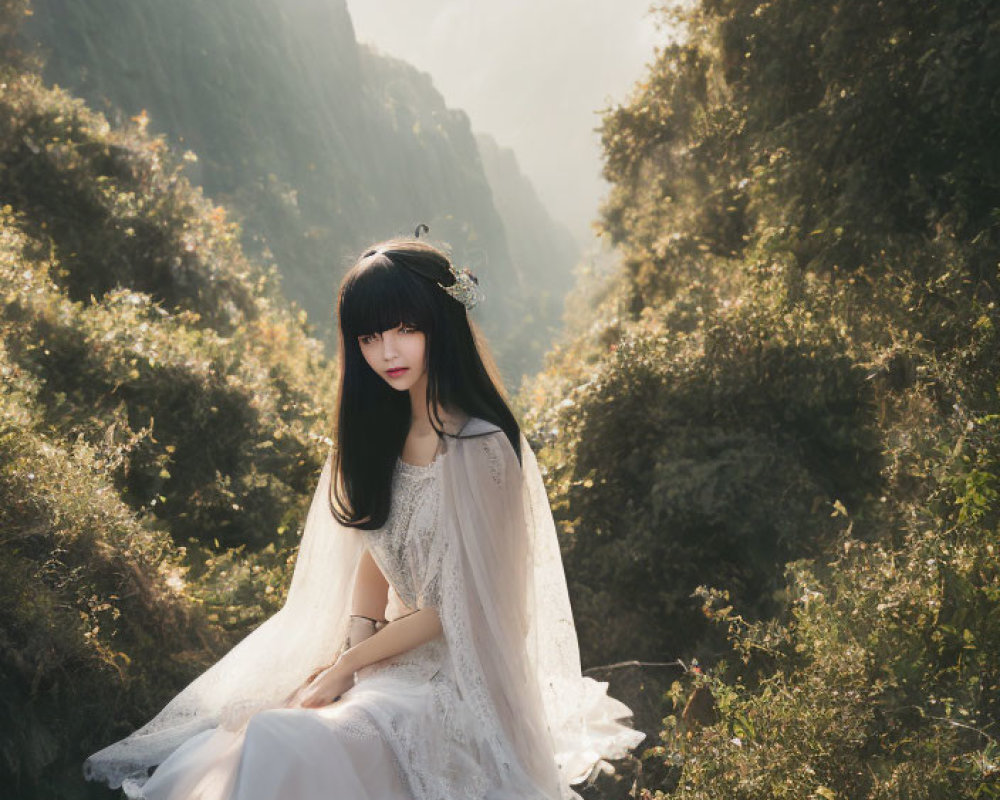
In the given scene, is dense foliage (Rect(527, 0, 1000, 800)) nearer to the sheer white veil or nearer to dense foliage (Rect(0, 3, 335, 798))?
the sheer white veil

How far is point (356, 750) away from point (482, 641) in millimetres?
576

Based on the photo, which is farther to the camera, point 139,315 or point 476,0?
point 476,0

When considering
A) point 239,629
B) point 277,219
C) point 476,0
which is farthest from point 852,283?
point 476,0

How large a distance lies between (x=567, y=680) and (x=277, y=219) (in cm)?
3984

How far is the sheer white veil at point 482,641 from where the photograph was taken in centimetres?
263

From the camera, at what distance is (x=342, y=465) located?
3.06m

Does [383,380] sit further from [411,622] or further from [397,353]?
[411,622]

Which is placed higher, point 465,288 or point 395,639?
point 465,288

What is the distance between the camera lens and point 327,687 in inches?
104

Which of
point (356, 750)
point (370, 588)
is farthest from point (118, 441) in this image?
point (356, 750)

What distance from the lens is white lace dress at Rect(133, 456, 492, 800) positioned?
2.08m

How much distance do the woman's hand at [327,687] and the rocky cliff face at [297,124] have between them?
158 cm

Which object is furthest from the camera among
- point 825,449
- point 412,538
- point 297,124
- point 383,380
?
point 297,124

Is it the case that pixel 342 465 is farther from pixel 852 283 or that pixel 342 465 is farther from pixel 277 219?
pixel 277 219
